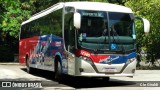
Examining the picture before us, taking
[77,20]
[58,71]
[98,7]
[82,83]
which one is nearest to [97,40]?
[77,20]

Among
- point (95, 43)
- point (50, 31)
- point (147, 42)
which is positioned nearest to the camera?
point (95, 43)

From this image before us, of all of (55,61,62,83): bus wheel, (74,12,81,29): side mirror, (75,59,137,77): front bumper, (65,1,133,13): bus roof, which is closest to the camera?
(74,12,81,29): side mirror

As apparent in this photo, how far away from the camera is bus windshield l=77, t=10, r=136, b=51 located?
14.3 meters

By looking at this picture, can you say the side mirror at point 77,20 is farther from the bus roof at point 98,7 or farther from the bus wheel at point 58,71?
the bus wheel at point 58,71

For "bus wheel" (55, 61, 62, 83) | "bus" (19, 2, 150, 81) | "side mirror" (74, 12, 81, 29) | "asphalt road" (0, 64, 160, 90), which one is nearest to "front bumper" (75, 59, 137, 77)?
"bus" (19, 2, 150, 81)

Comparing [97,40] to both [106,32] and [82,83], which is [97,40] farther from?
[82,83]

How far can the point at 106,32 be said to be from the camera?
572 inches

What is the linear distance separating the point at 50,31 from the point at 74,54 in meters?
4.31

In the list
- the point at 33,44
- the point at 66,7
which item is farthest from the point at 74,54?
the point at 33,44

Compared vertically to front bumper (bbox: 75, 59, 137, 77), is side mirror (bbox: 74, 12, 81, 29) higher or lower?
higher

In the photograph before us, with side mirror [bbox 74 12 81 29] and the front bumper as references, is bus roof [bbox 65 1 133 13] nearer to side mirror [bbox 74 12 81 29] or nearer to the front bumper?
side mirror [bbox 74 12 81 29]

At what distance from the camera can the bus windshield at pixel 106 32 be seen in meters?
14.3

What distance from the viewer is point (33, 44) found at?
22.9 m

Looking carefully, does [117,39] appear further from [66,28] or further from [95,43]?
[66,28]
